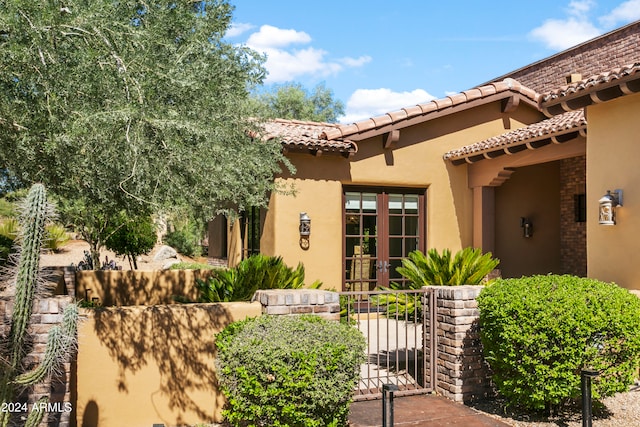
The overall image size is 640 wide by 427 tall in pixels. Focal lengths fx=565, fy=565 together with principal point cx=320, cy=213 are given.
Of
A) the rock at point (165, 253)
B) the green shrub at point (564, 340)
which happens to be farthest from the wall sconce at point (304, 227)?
the rock at point (165, 253)

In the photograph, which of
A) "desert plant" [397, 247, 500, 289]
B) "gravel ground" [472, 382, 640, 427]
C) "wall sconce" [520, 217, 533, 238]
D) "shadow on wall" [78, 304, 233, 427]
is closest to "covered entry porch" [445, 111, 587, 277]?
"wall sconce" [520, 217, 533, 238]

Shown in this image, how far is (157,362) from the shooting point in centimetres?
551

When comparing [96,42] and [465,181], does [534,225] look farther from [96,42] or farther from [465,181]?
[96,42]

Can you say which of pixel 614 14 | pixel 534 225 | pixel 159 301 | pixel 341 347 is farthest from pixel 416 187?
pixel 614 14

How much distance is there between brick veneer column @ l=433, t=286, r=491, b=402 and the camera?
629cm

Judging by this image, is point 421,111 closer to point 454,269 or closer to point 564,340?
point 454,269

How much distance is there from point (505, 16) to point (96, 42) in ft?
56.4

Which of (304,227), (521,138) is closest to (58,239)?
(304,227)

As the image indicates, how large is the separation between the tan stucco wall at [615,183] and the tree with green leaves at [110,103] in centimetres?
575

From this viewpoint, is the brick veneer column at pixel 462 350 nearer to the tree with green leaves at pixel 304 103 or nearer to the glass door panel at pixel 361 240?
the glass door panel at pixel 361 240

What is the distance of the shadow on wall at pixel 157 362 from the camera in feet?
17.6

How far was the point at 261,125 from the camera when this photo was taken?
9.45 meters

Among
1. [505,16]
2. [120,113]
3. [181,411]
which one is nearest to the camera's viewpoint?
[120,113]

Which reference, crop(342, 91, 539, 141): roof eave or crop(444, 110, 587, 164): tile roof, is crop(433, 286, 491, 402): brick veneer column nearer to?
crop(444, 110, 587, 164): tile roof
